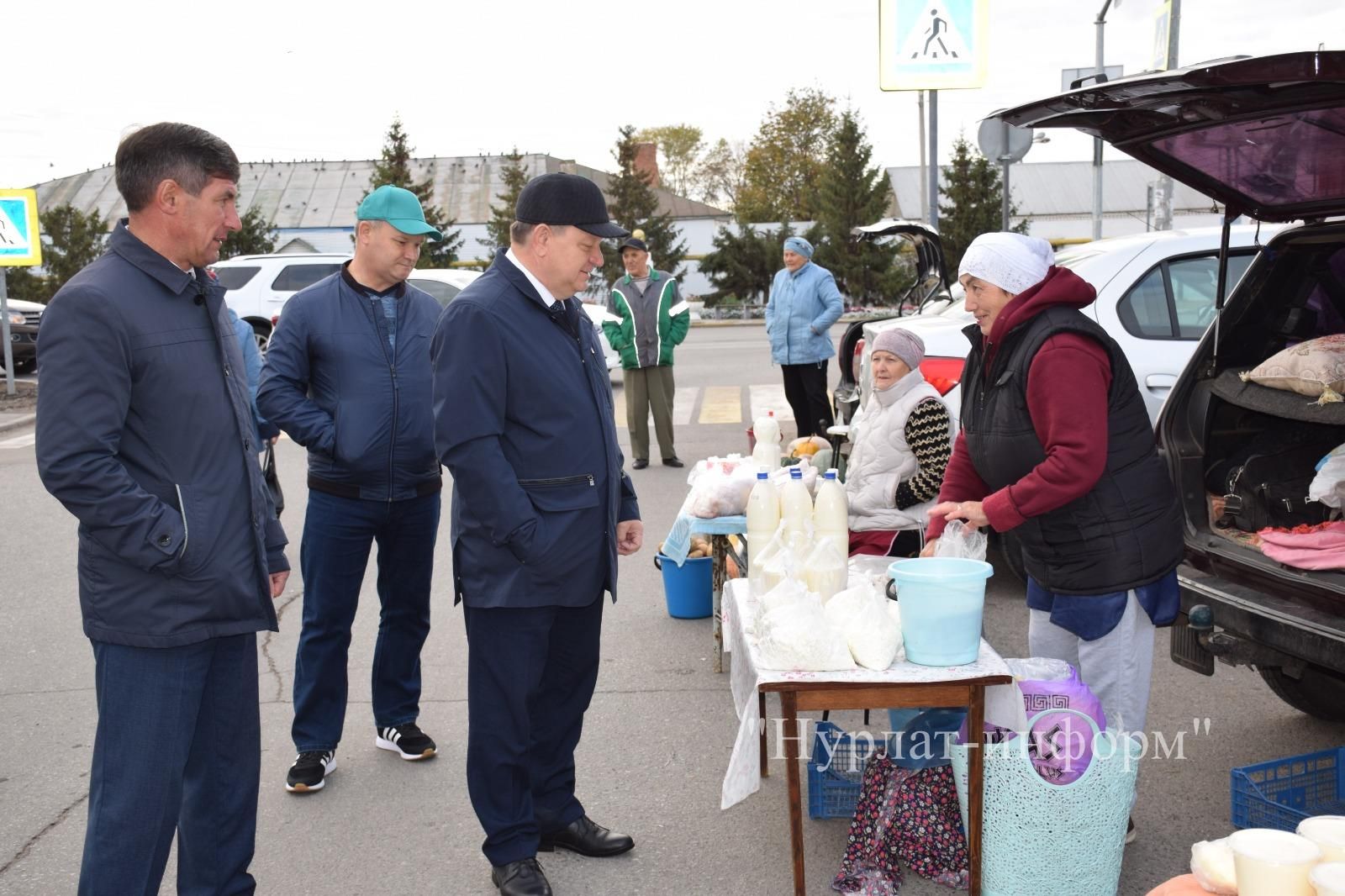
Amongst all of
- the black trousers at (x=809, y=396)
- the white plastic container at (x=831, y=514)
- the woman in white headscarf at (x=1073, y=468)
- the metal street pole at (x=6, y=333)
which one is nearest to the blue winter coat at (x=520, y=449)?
the white plastic container at (x=831, y=514)

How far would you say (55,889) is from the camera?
376cm

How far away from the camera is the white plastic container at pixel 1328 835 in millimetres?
2021

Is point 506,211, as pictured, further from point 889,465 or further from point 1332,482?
point 1332,482

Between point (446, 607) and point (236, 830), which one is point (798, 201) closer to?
point (446, 607)

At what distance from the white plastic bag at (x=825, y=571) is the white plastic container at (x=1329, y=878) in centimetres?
195

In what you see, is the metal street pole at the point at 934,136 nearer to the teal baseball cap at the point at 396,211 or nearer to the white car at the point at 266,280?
the teal baseball cap at the point at 396,211

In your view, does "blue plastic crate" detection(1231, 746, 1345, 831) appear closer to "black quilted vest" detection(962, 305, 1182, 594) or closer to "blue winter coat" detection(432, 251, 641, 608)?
"black quilted vest" detection(962, 305, 1182, 594)

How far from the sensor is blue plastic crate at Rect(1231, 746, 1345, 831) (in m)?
3.49

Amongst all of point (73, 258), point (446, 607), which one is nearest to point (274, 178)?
point (73, 258)

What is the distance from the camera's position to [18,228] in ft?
54.3

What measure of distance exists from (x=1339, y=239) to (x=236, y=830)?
4.10 m

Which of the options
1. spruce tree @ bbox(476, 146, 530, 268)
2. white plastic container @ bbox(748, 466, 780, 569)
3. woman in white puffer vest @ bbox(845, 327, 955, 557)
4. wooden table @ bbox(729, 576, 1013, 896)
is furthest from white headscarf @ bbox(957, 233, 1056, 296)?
spruce tree @ bbox(476, 146, 530, 268)

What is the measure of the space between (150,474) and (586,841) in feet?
6.19

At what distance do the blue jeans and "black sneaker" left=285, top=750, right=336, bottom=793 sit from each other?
3 centimetres
